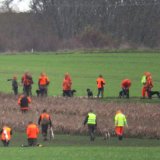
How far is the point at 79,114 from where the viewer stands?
4700 cm

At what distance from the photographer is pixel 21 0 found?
13775 cm

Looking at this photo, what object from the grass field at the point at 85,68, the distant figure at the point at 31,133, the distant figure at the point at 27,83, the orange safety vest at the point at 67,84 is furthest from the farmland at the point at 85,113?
the orange safety vest at the point at 67,84

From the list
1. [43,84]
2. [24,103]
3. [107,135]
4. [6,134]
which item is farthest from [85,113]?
[6,134]

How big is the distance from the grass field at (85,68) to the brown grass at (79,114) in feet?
23.5

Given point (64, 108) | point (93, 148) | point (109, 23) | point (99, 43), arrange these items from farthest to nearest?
point (109, 23)
point (99, 43)
point (64, 108)
point (93, 148)

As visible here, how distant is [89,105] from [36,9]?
79.8 meters

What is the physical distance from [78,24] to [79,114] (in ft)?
257

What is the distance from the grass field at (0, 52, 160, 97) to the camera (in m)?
65.2

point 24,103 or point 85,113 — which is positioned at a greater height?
point 24,103

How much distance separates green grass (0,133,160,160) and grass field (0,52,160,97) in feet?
55.9

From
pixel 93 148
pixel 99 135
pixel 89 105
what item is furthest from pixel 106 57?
pixel 93 148

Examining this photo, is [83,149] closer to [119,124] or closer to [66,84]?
[119,124]

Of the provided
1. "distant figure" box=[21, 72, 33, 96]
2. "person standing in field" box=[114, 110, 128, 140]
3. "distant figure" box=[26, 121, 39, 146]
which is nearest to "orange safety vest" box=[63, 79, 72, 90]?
"distant figure" box=[21, 72, 33, 96]

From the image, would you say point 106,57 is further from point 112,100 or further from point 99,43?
point 112,100
